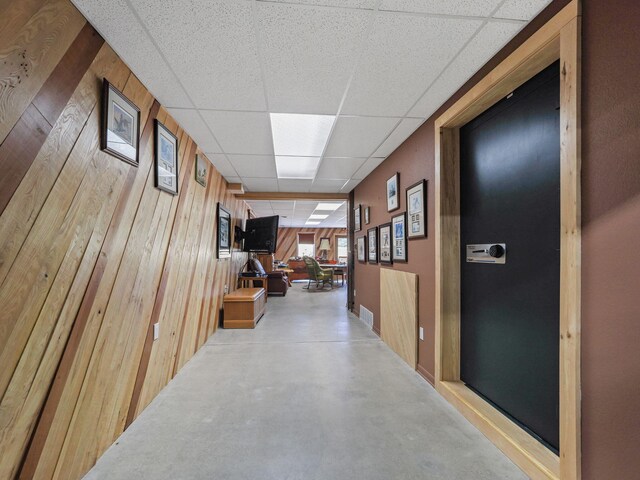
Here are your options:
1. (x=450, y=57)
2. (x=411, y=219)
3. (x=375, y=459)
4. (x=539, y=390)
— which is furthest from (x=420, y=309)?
(x=450, y=57)

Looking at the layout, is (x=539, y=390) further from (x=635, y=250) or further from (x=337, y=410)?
(x=337, y=410)

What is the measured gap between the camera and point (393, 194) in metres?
3.38

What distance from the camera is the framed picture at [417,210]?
2.62 meters

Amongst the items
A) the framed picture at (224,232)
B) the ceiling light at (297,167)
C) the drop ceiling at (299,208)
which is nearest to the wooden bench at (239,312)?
the framed picture at (224,232)

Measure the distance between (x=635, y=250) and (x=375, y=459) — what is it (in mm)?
1556

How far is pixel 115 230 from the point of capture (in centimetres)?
174

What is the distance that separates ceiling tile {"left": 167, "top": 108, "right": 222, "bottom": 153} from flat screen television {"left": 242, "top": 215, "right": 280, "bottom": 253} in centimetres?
223

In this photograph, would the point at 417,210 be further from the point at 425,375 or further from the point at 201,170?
the point at 201,170

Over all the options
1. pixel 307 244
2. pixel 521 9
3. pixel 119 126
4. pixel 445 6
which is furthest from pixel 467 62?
pixel 307 244

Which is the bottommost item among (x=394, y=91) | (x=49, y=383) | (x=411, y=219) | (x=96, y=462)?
(x=96, y=462)

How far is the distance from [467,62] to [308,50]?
1025 millimetres

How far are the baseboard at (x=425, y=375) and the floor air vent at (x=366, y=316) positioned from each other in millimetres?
1555

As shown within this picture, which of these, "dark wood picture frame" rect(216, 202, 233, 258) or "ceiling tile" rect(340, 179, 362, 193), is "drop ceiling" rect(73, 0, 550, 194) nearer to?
"dark wood picture frame" rect(216, 202, 233, 258)

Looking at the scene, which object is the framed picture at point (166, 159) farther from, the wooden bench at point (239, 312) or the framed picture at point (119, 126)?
the wooden bench at point (239, 312)
